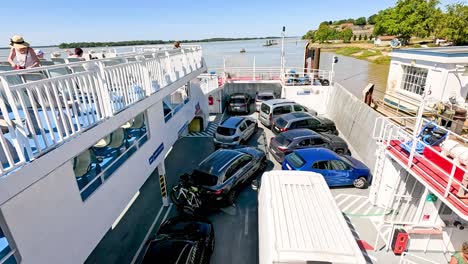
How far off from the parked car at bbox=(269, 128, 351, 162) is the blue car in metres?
1.39

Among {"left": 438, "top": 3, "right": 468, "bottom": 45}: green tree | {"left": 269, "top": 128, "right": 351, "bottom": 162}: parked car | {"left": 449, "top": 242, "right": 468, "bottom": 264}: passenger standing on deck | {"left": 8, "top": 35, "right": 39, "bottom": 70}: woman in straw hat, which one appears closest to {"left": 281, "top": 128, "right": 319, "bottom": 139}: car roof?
{"left": 269, "top": 128, "right": 351, "bottom": 162}: parked car

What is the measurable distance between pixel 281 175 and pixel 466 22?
40.5 m

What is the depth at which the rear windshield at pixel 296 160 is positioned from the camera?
1012 cm

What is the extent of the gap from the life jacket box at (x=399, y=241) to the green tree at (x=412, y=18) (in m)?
52.8

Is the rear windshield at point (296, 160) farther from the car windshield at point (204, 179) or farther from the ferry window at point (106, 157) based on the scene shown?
the ferry window at point (106, 157)

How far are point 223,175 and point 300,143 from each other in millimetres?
4645

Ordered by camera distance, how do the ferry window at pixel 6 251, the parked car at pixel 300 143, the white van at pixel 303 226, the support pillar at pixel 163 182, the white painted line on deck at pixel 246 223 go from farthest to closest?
1. the parked car at pixel 300 143
2. the support pillar at pixel 163 182
3. the white painted line on deck at pixel 246 223
4. the white van at pixel 303 226
5. the ferry window at pixel 6 251

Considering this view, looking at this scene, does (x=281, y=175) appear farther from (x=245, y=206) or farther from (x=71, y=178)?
(x=71, y=178)

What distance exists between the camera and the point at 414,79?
43.8 ft

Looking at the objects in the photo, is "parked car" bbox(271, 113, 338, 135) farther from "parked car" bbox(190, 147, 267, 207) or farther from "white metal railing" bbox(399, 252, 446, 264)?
"white metal railing" bbox(399, 252, 446, 264)

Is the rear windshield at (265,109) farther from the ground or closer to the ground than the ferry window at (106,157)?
closer to the ground

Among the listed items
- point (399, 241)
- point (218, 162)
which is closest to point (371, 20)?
point (218, 162)

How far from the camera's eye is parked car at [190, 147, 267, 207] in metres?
8.88

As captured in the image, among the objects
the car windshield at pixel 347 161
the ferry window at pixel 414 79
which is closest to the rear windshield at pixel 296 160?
the car windshield at pixel 347 161
